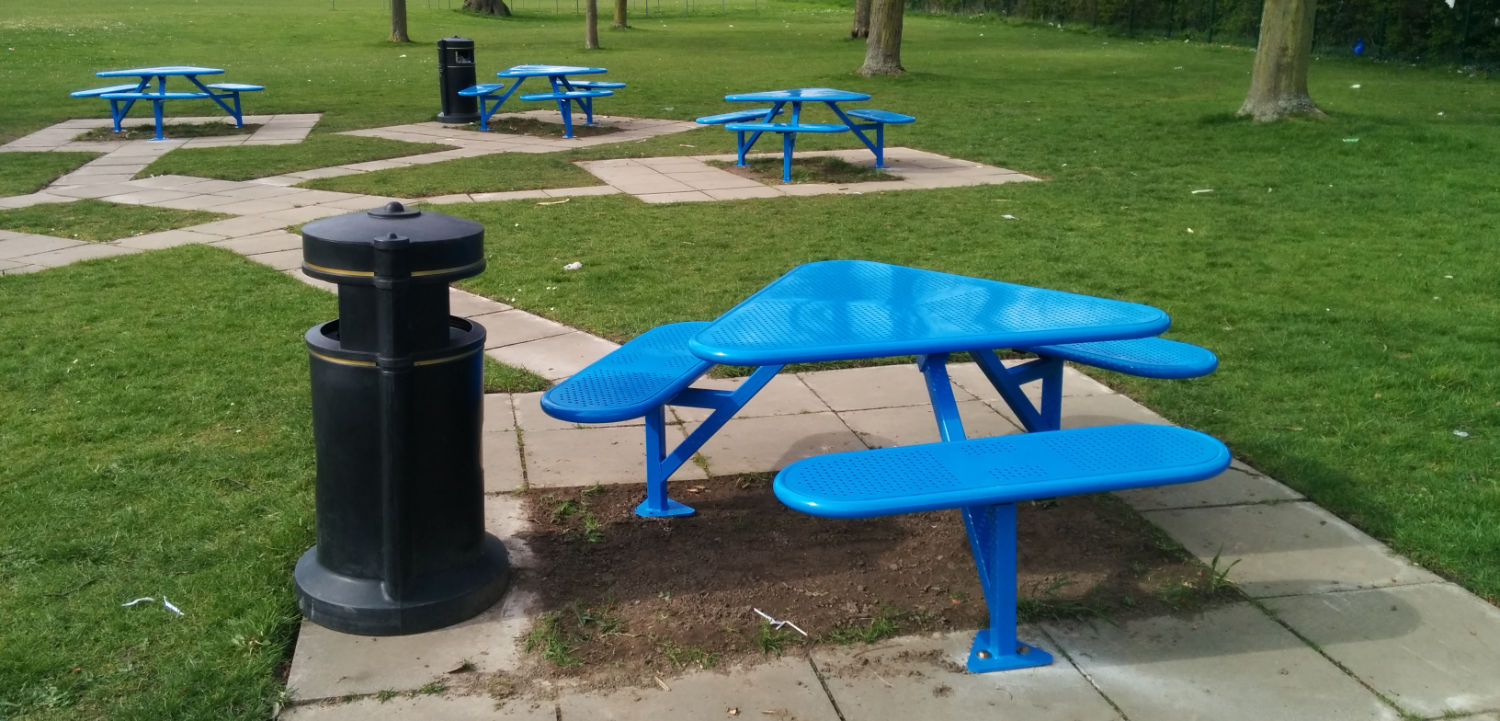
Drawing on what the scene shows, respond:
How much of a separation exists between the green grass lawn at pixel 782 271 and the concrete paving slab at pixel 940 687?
4.39 feet

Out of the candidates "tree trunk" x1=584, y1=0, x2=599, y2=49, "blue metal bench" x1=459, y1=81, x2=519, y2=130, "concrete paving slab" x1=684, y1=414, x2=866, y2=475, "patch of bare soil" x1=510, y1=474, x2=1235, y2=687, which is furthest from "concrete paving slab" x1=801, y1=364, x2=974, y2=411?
"tree trunk" x1=584, y1=0, x2=599, y2=49

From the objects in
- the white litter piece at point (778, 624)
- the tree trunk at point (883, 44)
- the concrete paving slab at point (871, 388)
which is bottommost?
the white litter piece at point (778, 624)

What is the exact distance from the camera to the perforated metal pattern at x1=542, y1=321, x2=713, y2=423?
11.6 ft

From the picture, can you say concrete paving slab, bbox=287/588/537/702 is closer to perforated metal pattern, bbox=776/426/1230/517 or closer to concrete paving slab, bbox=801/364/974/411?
perforated metal pattern, bbox=776/426/1230/517

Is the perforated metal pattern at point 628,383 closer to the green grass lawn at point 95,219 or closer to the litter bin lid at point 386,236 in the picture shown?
the litter bin lid at point 386,236

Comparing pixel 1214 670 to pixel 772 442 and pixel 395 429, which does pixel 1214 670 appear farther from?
pixel 395 429

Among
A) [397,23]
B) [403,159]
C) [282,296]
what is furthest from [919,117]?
Result: [397,23]

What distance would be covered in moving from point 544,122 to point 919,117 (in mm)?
4631

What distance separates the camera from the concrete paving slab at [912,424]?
4.69 metres

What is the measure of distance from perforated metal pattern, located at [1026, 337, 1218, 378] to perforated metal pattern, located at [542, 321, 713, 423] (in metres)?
1.12

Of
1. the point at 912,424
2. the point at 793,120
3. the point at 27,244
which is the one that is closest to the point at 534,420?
the point at 912,424

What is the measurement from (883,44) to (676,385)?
1731cm

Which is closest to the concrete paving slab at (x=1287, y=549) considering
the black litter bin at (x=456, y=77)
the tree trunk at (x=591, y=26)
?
the black litter bin at (x=456, y=77)

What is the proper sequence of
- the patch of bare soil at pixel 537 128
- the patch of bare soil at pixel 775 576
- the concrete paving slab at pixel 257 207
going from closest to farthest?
the patch of bare soil at pixel 775 576 < the concrete paving slab at pixel 257 207 < the patch of bare soil at pixel 537 128
